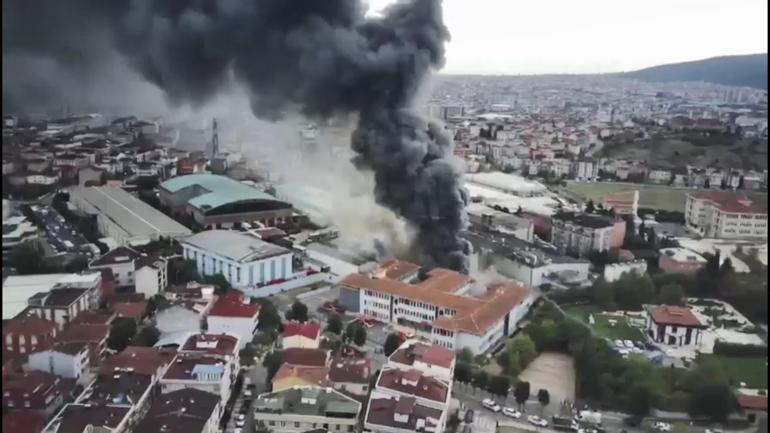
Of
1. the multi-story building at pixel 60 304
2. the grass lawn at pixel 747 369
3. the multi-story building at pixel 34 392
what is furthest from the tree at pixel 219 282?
the grass lawn at pixel 747 369

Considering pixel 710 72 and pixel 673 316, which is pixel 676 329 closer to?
pixel 673 316

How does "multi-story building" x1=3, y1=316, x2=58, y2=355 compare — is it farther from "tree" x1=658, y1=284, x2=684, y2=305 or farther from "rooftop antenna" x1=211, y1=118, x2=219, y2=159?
"rooftop antenna" x1=211, y1=118, x2=219, y2=159

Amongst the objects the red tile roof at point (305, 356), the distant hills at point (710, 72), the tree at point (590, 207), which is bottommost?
the red tile roof at point (305, 356)

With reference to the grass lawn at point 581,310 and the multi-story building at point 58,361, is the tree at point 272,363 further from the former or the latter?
the grass lawn at point 581,310

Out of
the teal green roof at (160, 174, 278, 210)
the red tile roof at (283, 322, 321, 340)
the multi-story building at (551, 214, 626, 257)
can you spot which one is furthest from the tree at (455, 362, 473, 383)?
the teal green roof at (160, 174, 278, 210)

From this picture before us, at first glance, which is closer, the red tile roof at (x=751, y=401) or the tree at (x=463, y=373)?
the red tile roof at (x=751, y=401)

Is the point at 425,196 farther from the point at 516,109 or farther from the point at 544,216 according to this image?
the point at 516,109
